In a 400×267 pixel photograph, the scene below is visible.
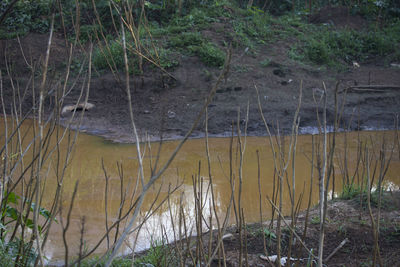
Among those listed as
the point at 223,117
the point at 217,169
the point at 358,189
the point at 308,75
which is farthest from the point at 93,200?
the point at 308,75

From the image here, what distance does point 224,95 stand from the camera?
7.91 m

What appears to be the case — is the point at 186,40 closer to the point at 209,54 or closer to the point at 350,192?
the point at 209,54

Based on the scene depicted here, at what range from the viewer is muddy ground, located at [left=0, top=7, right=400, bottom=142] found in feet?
23.5

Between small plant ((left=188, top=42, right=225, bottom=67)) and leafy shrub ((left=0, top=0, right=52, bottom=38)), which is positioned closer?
small plant ((left=188, top=42, right=225, bottom=67))

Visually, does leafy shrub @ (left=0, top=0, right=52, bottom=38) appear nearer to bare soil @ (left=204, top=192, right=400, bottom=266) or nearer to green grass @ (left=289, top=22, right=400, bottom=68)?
green grass @ (left=289, top=22, right=400, bottom=68)

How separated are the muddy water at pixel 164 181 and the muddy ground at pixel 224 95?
572mm

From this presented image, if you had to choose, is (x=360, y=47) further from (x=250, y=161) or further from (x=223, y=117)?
(x=250, y=161)

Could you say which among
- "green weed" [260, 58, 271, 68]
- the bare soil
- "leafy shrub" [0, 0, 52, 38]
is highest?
"leafy shrub" [0, 0, 52, 38]

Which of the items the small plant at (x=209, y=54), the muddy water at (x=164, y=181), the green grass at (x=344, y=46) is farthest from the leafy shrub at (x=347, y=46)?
the muddy water at (x=164, y=181)

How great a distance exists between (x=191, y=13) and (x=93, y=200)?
684cm

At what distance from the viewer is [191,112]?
748cm

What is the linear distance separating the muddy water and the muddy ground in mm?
572

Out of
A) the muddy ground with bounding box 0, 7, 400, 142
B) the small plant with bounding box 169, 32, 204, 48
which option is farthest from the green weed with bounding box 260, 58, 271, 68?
the small plant with bounding box 169, 32, 204, 48

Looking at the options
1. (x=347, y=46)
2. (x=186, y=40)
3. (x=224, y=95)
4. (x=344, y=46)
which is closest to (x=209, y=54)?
(x=186, y=40)
